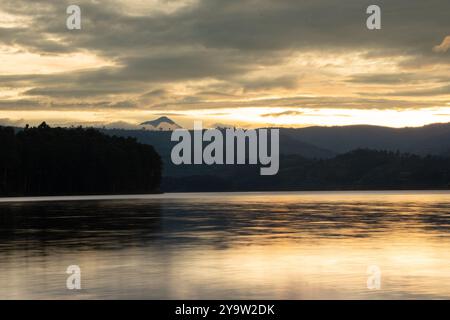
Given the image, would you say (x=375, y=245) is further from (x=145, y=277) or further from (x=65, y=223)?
(x=65, y=223)

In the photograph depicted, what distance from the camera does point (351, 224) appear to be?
2731 inches

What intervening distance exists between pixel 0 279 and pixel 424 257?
21.5m

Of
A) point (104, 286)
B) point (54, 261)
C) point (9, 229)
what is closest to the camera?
point (104, 286)

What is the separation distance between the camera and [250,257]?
1570 inches

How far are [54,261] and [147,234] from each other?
62.7 feet
